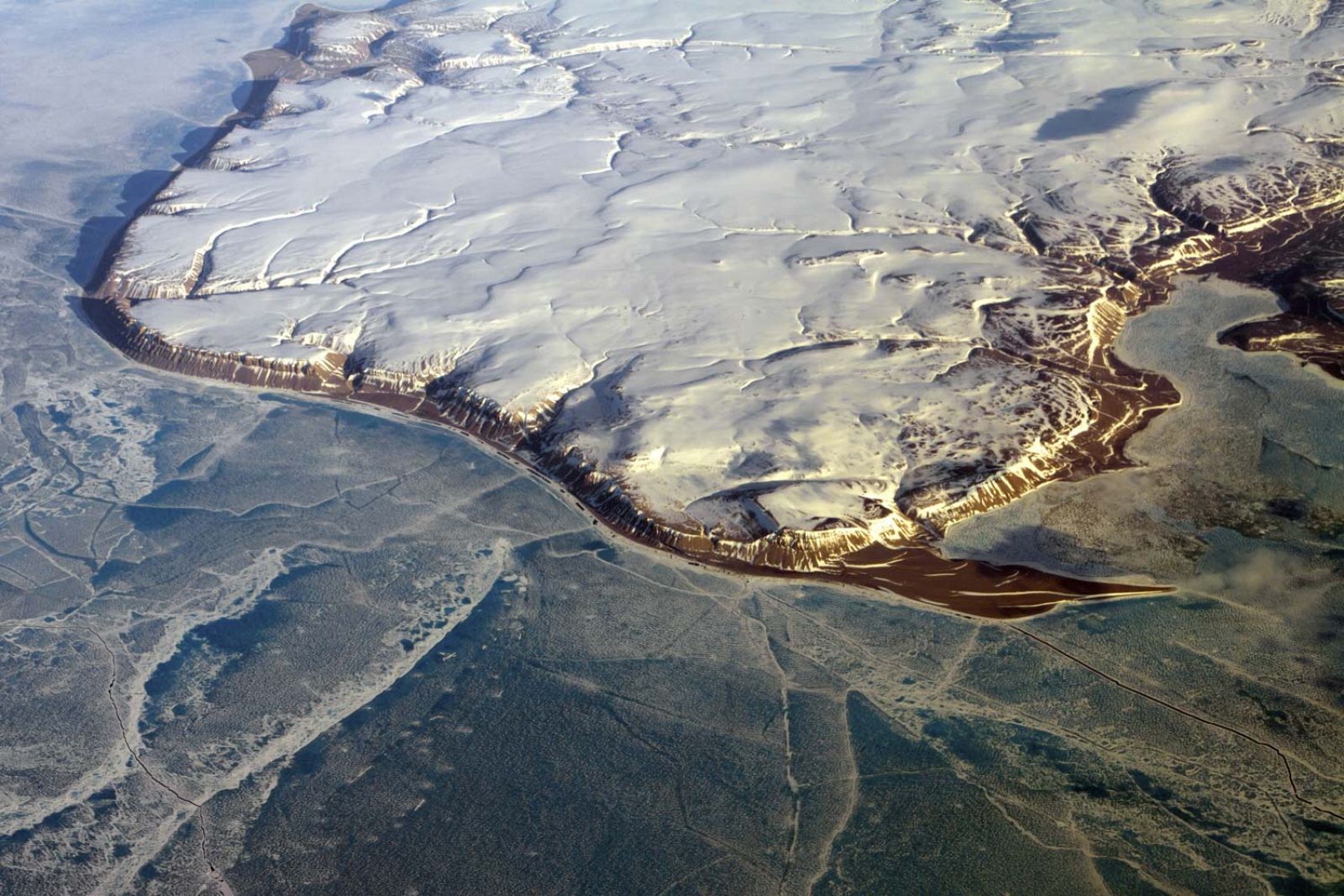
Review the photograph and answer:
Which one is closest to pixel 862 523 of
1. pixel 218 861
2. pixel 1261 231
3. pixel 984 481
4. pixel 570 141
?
pixel 984 481

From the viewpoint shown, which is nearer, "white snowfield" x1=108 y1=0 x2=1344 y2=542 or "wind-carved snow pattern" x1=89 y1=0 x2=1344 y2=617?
"wind-carved snow pattern" x1=89 y1=0 x2=1344 y2=617

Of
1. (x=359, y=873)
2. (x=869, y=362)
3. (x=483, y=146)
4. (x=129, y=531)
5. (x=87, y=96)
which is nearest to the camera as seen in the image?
(x=359, y=873)

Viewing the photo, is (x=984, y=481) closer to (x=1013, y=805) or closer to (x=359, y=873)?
(x=1013, y=805)

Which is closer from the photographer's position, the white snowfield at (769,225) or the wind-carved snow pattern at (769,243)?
the wind-carved snow pattern at (769,243)

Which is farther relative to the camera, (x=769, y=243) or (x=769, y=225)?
(x=769, y=225)
